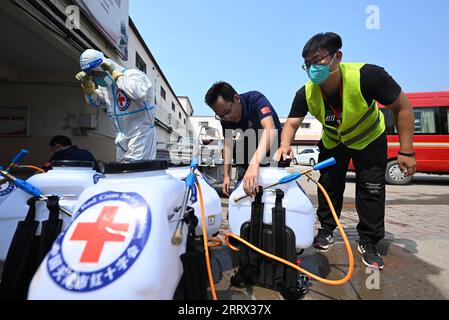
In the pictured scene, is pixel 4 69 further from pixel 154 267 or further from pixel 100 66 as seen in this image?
pixel 154 267

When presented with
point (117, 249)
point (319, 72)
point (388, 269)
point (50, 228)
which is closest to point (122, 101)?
point (50, 228)

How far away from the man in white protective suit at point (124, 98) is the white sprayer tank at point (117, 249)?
1.59m

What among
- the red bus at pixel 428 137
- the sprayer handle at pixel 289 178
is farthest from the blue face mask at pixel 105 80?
the red bus at pixel 428 137

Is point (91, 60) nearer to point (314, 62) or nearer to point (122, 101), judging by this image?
point (122, 101)

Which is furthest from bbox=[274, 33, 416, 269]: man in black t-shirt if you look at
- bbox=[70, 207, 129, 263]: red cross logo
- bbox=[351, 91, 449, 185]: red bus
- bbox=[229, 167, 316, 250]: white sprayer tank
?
bbox=[351, 91, 449, 185]: red bus

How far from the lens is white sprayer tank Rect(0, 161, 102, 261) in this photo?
1343mm

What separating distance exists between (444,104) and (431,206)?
508cm

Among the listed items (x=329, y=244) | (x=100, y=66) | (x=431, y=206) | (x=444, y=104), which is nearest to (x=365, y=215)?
(x=329, y=244)

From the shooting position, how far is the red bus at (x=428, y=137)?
7613mm

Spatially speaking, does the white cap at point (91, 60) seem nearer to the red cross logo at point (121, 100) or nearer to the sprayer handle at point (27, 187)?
the red cross logo at point (121, 100)

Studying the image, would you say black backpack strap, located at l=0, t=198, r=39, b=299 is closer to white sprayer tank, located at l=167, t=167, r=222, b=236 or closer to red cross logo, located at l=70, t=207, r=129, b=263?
red cross logo, located at l=70, t=207, r=129, b=263

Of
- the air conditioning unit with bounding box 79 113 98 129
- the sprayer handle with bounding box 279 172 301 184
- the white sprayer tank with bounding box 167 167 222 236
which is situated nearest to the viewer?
the sprayer handle with bounding box 279 172 301 184

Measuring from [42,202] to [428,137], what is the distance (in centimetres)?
947

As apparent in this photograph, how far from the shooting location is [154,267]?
2.66 feet
